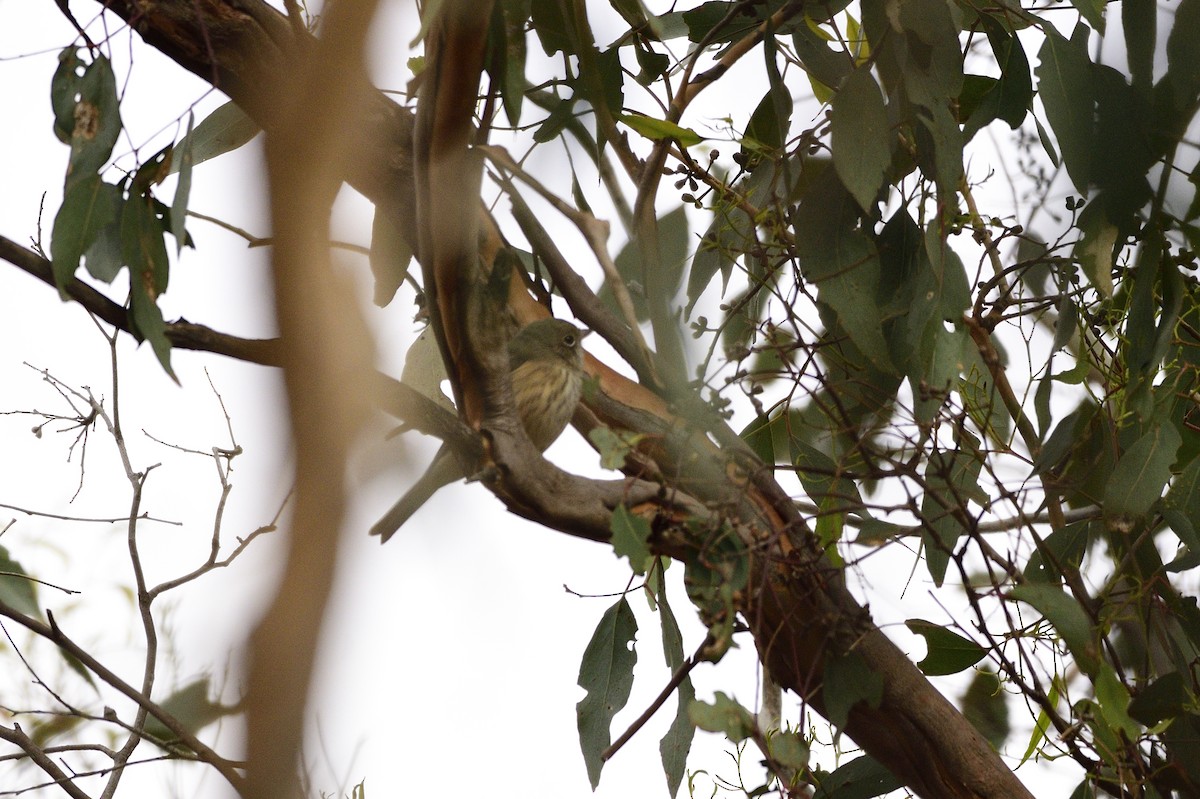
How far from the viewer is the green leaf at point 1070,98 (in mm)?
1574

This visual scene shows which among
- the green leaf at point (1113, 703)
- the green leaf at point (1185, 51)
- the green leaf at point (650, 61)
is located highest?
the green leaf at point (650, 61)

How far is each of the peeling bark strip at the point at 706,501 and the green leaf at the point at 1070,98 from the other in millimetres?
618

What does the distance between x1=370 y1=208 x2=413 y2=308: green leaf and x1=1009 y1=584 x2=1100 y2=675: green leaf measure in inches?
36.9

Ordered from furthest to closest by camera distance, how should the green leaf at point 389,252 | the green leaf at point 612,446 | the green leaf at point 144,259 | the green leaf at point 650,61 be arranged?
the green leaf at point 650,61 → the green leaf at point 389,252 → the green leaf at point 612,446 → the green leaf at point 144,259

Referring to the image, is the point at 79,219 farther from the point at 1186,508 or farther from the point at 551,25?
the point at 1186,508

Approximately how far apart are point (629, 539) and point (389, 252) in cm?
63

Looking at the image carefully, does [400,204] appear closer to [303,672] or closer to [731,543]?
[731,543]

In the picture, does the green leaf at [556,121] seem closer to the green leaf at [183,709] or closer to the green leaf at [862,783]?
the green leaf at [183,709]

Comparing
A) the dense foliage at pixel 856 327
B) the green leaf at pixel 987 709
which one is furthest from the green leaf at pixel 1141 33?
the green leaf at pixel 987 709

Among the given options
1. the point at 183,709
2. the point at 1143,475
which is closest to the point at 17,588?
the point at 183,709

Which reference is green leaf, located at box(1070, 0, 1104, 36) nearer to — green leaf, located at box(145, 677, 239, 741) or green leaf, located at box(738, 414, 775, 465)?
green leaf, located at box(738, 414, 775, 465)

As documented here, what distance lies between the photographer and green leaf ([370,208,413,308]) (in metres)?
1.59

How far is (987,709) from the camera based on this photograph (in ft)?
6.55

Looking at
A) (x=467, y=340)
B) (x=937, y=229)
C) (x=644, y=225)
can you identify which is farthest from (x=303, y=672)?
(x=644, y=225)
